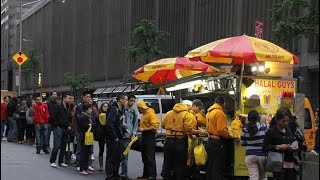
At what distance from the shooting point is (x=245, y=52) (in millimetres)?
9773

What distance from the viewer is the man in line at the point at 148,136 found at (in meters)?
11.8

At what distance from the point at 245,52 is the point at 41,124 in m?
9.32

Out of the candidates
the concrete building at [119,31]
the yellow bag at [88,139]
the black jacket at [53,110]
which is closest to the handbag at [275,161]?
the concrete building at [119,31]

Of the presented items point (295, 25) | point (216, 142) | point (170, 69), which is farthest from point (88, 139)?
point (295, 25)

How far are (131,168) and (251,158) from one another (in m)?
5.90

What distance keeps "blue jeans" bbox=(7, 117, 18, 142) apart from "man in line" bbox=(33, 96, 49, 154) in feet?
13.1

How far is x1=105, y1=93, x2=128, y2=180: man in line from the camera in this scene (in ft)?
36.2

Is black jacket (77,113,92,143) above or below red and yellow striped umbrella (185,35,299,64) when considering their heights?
below

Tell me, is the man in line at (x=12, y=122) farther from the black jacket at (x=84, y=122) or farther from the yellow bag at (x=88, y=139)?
the yellow bag at (x=88, y=139)

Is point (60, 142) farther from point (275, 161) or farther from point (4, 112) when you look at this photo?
point (4, 112)

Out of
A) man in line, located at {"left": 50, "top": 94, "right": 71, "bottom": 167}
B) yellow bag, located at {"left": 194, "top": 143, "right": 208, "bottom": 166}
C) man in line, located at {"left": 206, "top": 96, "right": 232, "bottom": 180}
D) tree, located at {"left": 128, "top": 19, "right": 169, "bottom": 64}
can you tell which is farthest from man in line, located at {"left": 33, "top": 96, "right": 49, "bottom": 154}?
tree, located at {"left": 128, "top": 19, "right": 169, "bottom": 64}

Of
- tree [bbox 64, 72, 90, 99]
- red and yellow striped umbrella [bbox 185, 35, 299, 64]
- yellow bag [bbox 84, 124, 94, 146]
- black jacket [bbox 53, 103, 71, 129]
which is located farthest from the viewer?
tree [bbox 64, 72, 90, 99]

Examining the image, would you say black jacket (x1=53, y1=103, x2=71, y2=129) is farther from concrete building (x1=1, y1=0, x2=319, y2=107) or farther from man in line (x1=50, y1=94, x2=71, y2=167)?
concrete building (x1=1, y1=0, x2=319, y2=107)

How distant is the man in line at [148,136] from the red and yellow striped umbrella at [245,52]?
194cm
